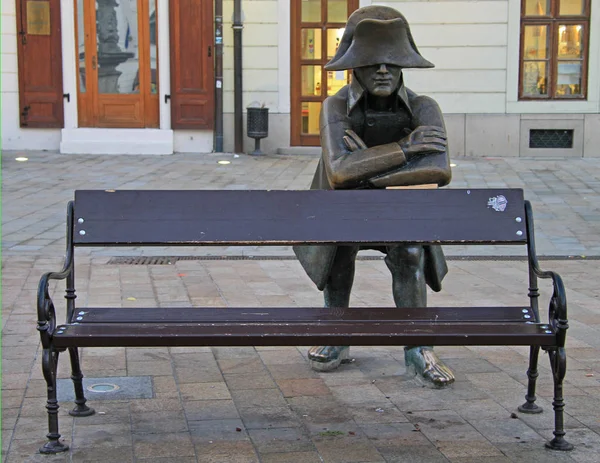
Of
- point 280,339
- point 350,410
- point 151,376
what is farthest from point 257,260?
point 280,339

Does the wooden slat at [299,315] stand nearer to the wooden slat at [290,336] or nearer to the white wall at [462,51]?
the wooden slat at [290,336]

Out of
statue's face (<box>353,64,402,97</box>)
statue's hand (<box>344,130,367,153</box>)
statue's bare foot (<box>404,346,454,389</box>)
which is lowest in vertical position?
statue's bare foot (<box>404,346,454,389</box>)

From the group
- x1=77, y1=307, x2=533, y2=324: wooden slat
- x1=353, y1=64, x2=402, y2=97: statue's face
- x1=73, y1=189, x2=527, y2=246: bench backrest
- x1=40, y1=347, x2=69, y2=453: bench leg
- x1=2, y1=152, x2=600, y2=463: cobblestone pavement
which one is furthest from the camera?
x1=353, y1=64, x2=402, y2=97: statue's face

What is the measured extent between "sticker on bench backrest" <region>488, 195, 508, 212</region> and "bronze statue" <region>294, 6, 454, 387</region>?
0.33m

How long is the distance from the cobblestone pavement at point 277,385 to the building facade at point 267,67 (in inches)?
271

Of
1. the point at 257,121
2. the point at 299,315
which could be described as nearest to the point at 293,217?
the point at 299,315

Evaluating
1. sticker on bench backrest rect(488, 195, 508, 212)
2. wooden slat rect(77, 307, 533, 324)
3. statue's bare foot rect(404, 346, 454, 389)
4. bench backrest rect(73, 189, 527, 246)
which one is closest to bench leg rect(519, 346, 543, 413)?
wooden slat rect(77, 307, 533, 324)

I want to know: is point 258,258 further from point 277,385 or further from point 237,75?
point 237,75

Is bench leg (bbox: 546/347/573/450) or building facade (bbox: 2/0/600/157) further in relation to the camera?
building facade (bbox: 2/0/600/157)

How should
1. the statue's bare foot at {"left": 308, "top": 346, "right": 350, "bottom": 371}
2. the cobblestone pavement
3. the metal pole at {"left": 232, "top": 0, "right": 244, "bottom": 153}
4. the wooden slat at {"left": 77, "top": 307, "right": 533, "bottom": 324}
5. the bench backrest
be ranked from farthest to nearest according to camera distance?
1. the metal pole at {"left": 232, "top": 0, "right": 244, "bottom": 153}
2. the statue's bare foot at {"left": 308, "top": 346, "right": 350, "bottom": 371}
3. the bench backrest
4. the wooden slat at {"left": 77, "top": 307, "right": 533, "bottom": 324}
5. the cobblestone pavement

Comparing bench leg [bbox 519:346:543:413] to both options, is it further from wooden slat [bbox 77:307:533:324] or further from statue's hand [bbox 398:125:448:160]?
statue's hand [bbox 398:125:448:160]

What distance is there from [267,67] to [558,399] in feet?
39.9

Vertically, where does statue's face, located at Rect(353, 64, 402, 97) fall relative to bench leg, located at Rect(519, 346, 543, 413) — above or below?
above

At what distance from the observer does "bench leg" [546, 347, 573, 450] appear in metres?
3.75
